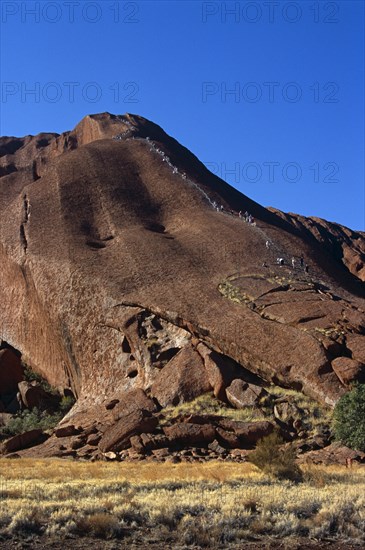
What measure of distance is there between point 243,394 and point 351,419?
552cm

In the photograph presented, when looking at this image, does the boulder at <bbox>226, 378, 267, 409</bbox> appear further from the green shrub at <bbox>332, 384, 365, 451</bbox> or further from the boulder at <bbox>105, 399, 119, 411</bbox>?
the boulder at <bbox>105, 399, 119, 411</bbox>

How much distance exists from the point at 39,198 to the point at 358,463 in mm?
32859

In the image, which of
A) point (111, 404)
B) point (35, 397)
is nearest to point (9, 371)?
point (35, 397)

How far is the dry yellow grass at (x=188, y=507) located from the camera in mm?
11367

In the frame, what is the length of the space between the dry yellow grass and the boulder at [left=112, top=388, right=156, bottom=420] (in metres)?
10.6

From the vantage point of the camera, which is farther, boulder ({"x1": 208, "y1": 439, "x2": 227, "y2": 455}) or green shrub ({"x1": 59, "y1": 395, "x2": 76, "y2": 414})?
green shrub ({"x1": 59, "y1": 395, "x2": 76, "y2": 414})

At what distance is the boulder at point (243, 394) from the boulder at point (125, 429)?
388 cm

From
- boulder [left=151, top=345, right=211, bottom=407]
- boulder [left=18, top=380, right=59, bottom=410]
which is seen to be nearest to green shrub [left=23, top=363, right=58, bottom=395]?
boulder [left=18, top=380, right=59, bottom=410]

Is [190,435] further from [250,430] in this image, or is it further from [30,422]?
[30,422]

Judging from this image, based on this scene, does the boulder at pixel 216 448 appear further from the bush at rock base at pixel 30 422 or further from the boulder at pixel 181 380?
the bush at rock base at pixel 30 422

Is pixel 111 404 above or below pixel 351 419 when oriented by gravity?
above

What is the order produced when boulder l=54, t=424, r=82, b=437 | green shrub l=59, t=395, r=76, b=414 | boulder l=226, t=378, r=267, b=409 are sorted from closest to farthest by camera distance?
boulder l=226, t=378, r=267, b=409 < boulder l=54, t=424, r=82, b=437 < green shrub l=59, t=395, r=76, b=414

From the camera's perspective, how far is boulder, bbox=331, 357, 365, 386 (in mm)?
27914

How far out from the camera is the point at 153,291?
3553 centimetres
